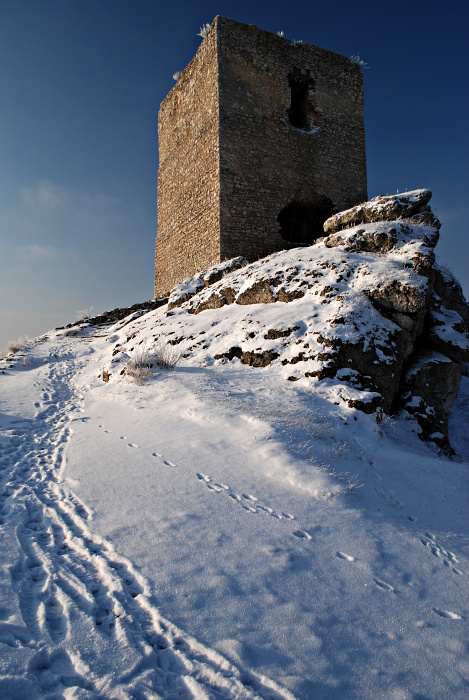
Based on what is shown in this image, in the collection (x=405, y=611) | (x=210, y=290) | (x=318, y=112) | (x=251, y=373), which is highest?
(x=318, y=112)

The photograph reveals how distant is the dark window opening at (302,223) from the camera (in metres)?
14.3

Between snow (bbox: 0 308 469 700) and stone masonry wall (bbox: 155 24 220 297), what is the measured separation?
28.1 ft

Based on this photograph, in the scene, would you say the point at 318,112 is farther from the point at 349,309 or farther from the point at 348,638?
the point at 348,638

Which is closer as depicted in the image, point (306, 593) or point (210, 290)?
point (306, 593)

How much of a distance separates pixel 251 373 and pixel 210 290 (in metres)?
3.49

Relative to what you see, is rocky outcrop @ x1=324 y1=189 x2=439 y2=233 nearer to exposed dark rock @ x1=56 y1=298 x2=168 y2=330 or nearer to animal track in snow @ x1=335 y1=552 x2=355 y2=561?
animal track in snow @ x1=335 y1=552 x2=355 y2=561

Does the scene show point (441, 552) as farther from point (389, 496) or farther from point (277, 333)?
point (277, 333)

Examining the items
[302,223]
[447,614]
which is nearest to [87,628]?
[447,614]

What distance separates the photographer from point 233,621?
2012 mm

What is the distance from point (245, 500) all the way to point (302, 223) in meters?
12.8

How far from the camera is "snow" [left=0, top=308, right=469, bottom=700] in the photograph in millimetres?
1779

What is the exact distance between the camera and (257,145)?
12672 millimetres

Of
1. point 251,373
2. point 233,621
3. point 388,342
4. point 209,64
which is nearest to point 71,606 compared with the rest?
point 233,621

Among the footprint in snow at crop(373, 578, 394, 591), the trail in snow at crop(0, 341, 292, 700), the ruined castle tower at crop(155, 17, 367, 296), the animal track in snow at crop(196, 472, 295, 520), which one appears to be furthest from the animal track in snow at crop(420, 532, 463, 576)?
the ruined castle tower at crop(155, 17, 367, 296)
